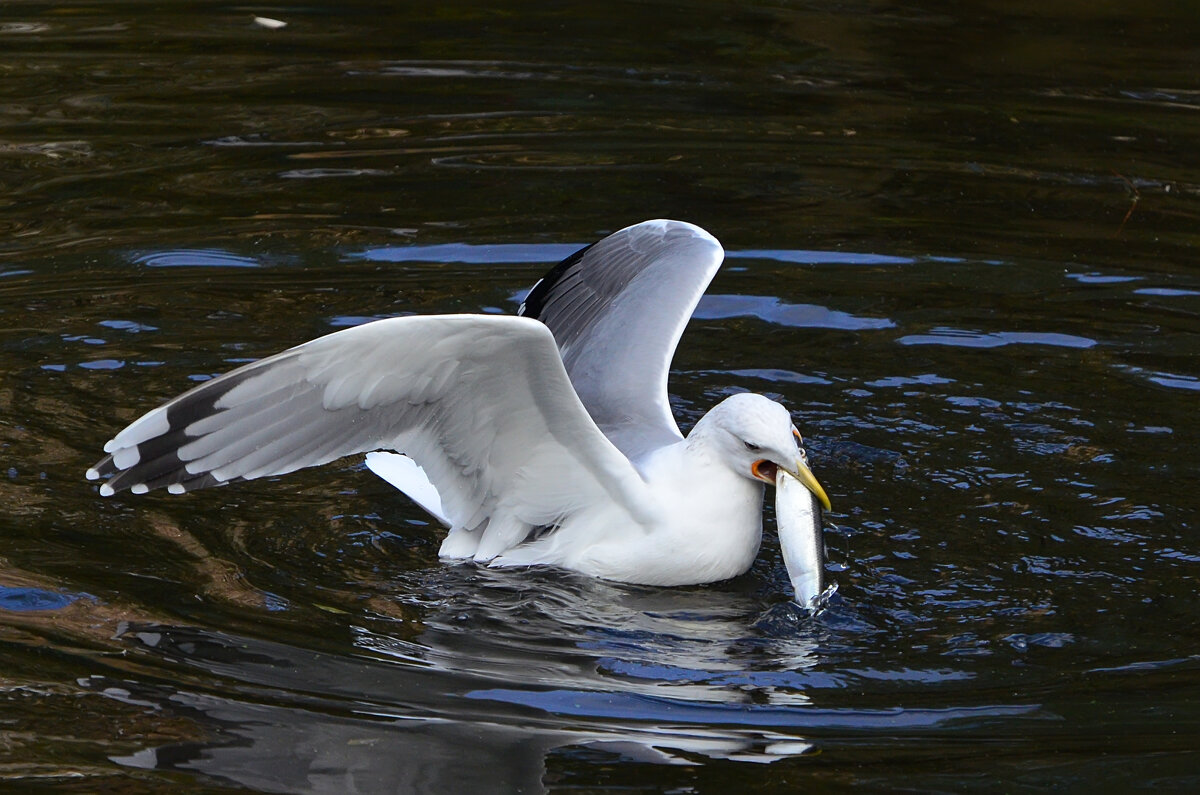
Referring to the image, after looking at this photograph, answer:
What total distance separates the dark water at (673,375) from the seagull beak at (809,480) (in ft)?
1.08

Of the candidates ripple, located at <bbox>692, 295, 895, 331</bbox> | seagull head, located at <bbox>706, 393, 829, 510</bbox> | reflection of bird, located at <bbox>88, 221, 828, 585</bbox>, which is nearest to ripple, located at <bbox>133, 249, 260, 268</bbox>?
ripple, located at <bbox>692, 295, 895, 331</bbox>

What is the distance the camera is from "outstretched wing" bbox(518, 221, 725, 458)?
19.7ft

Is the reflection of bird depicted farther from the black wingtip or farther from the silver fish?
the black wingtip

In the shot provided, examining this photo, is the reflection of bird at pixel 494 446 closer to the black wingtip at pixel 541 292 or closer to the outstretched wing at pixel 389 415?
the outstretched wing at pixel 389 415

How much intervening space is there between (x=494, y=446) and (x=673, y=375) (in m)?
1.70

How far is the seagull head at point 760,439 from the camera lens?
16.9 feet

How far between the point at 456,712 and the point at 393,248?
4.16 m

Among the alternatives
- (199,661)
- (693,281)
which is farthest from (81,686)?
(693,281)

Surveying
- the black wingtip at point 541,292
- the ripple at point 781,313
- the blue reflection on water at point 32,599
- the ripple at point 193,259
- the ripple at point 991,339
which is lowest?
the blue reflection on water at point 32,599

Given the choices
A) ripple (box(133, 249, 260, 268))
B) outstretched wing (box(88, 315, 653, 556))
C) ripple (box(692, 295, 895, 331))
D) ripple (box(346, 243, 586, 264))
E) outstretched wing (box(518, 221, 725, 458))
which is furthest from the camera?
ripple (box(346, 243, 586, 264))

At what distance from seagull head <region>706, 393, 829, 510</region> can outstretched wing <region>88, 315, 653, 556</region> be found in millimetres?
333

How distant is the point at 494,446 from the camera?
5449 millimetres

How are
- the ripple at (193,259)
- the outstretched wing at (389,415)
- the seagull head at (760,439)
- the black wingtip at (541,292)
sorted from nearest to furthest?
the outstretched wing at (389,415) < the seagull head at (760,439) < the black wingtip at (541,292) < the ripple at (193,259)

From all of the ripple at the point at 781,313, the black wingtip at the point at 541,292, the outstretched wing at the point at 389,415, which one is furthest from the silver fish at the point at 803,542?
the ripple at the point at 781,313
